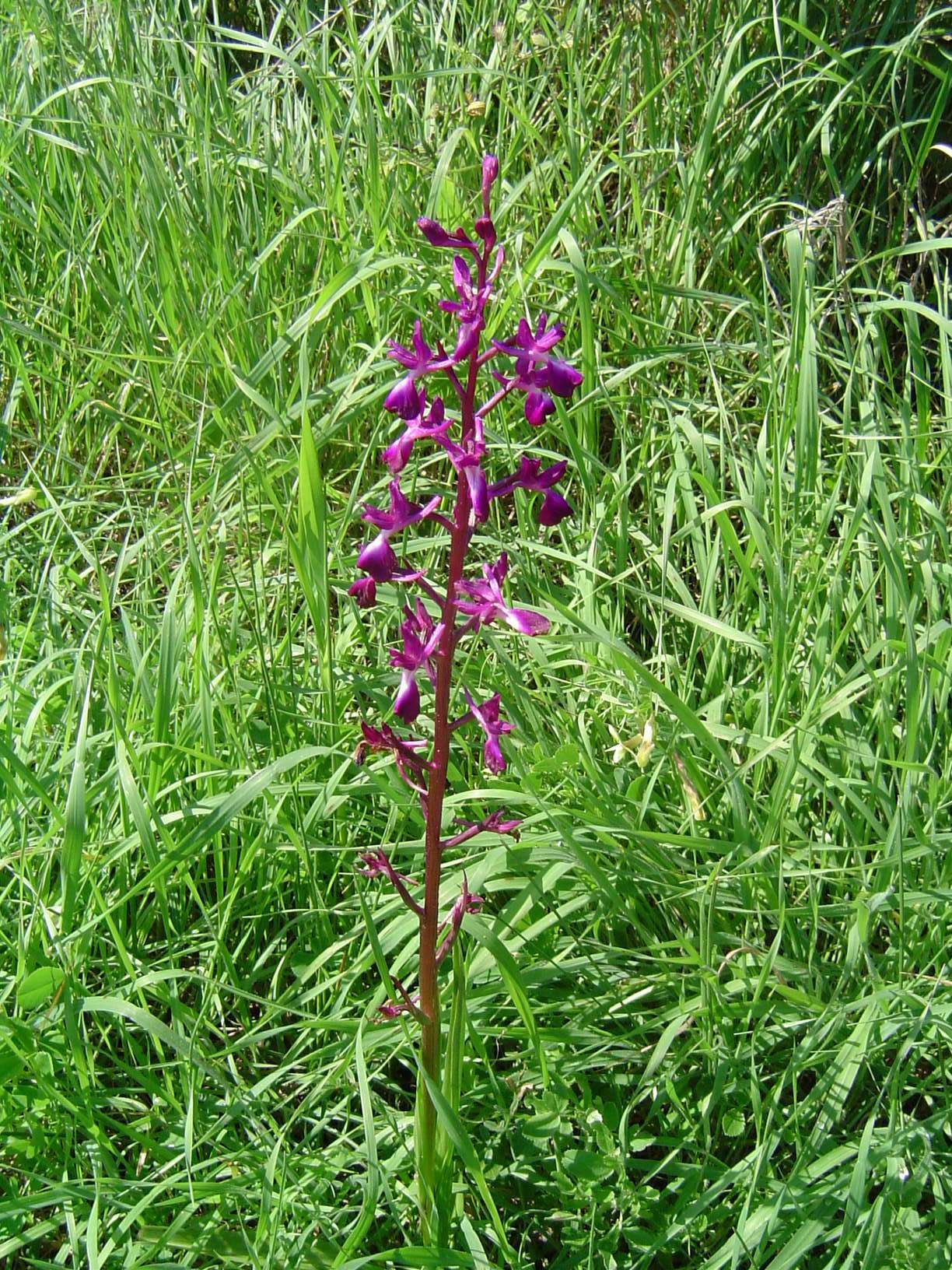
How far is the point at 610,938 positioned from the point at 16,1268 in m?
1.07

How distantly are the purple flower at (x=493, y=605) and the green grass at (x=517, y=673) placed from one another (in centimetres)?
50

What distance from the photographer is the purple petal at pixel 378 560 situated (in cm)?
162

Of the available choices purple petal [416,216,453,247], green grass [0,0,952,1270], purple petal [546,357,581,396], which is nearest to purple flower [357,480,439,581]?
purple petal [546,357,581,396]

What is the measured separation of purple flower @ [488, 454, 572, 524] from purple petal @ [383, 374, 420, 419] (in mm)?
141

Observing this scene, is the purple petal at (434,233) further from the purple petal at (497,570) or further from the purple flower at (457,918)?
the purple flower at (457,918)

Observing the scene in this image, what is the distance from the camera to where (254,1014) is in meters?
2.23

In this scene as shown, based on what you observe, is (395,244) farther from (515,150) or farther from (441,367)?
(441,367)

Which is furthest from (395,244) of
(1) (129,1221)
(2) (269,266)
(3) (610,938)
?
(1) (129,1221)

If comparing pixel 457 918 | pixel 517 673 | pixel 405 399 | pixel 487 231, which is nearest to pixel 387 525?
pixel 405 399

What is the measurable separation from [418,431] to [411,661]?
0.30 metres

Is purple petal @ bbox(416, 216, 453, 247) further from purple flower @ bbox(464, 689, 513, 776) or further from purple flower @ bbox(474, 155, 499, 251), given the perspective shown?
purple flower @ bbox(464, 689, 513, 776)

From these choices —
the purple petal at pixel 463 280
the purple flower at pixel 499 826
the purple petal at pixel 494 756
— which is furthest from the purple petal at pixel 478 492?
the purple flower at pixel 499 826

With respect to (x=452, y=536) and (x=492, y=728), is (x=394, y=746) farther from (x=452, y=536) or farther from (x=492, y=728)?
(x=452, y=536)

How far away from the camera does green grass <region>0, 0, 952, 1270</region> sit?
1926 mm
